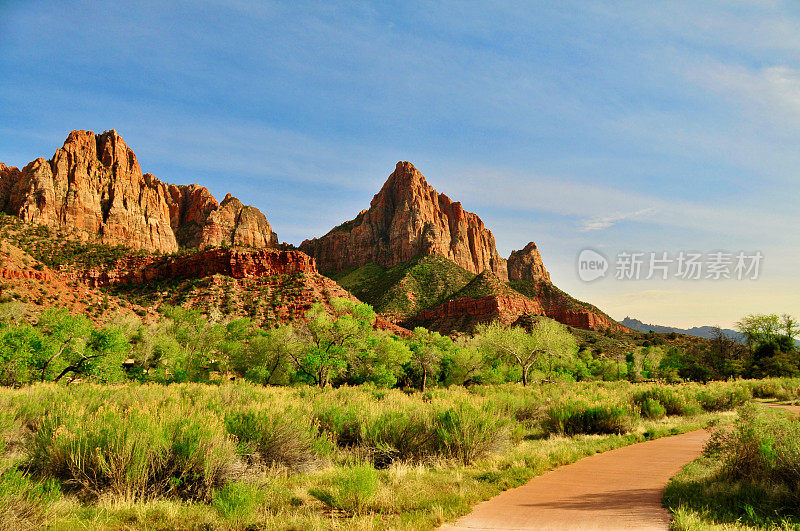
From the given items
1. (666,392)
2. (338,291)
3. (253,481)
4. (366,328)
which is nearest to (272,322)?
(338,291)

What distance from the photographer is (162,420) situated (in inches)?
294

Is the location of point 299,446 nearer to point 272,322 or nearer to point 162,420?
point 162,420

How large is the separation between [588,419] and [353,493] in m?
11.4

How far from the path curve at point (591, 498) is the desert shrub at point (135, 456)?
4362mm

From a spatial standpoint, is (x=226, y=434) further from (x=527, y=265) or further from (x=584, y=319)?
(x=527, y=265)

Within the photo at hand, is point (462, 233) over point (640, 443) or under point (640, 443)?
over

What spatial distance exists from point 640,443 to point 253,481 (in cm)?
1201

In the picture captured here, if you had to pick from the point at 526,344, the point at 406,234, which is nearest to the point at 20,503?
the point at 526,344

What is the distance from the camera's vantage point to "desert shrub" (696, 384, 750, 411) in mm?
20688

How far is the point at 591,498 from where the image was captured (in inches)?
288

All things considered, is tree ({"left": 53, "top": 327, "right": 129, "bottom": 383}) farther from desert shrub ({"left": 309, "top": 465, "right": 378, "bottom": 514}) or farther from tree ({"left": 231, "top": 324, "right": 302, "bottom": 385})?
desert shrub ({"left": 309, "top": 465, "right": 378, "bottom": 514})

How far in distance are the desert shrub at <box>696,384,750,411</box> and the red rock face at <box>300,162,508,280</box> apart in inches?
4723

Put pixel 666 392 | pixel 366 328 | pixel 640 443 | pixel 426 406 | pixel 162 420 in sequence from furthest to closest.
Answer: pixel 366 328 → pixel 666 392 → pixel 640 443 → pixel 426 406 → pixel 162 420

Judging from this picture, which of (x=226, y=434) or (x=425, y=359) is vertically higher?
(x=226, y=434)
